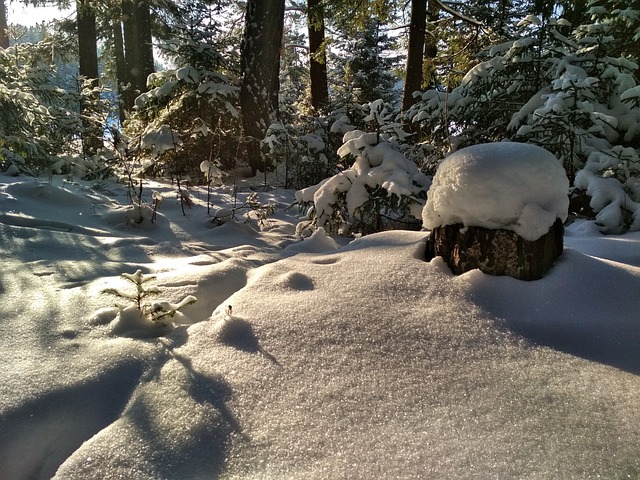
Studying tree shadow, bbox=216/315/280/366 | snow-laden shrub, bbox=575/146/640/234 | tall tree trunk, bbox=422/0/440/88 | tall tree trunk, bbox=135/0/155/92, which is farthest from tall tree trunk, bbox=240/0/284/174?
tall tree trunk, bbox=135/0/155/92

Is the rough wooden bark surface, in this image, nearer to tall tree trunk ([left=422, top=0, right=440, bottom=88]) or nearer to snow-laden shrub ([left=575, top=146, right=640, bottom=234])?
snow-laden shrub ([left=575, top=146, right=640, bottom=234])

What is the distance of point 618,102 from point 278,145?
419 cm

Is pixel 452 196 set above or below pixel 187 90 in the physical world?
below

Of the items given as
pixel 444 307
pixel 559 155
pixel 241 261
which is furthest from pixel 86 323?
pixel 559 155

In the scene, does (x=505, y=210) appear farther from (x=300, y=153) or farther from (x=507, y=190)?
(x=300, y=153)

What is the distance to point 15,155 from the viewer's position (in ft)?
17.5

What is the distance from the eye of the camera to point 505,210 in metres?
1.91

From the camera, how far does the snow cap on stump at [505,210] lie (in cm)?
188

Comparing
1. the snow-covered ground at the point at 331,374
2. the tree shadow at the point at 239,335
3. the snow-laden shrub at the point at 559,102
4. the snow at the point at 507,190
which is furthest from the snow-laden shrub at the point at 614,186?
the tree shadow at the point at 239,335

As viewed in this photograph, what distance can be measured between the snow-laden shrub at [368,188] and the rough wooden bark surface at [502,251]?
1.24m

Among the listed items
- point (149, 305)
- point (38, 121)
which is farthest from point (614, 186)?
point (38, 121)

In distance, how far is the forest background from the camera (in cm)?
379

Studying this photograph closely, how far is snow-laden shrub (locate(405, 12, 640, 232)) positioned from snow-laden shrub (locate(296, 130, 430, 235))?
2.47 ft

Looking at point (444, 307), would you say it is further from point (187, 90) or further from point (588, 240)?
point (187, 90)
